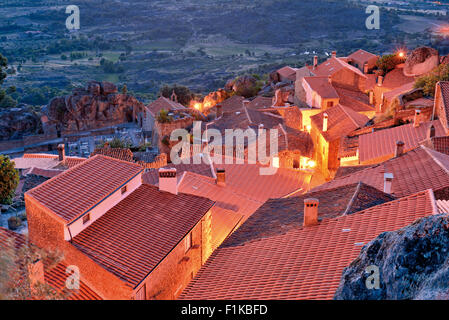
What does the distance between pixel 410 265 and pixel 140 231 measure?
20.8ft

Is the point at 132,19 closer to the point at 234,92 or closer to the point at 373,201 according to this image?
the point at 234,92

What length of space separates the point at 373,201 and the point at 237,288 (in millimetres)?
4008

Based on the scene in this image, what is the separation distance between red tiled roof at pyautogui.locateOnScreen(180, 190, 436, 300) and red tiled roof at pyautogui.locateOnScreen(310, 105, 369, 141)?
15471 mm

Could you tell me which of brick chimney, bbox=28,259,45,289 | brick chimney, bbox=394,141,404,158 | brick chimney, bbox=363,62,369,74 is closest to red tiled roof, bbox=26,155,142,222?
brick chimney, bbox=28,259,45,289

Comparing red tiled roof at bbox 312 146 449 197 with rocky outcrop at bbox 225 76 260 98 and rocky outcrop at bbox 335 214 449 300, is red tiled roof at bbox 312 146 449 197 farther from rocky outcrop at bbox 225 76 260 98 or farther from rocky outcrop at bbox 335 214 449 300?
rocky outcrop at bbox 225 76 260 98

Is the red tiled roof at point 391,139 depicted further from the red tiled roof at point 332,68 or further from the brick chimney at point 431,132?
the red tiled roof at point 332,68

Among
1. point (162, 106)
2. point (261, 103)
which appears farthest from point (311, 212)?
point (162, 106)

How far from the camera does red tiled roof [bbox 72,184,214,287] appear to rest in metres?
8.59

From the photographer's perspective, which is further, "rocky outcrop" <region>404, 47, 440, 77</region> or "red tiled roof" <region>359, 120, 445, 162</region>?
"rocky outcrop" <region>404, 47, 440, 77</region>

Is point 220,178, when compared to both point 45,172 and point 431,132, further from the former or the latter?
point 45,172

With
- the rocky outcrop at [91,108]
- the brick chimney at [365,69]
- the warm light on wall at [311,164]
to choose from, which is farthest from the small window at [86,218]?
the rocky outcrop at [91,108]

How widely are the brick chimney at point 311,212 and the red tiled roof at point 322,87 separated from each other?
21.5 m

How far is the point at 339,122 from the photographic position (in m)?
25.5

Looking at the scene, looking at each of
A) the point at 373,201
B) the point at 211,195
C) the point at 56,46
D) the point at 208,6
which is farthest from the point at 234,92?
the point at 208,6
